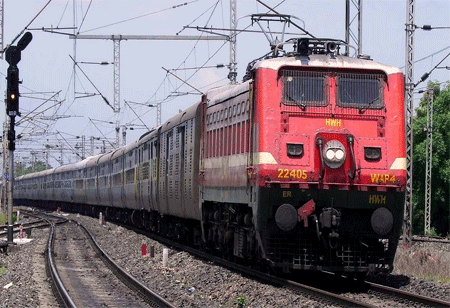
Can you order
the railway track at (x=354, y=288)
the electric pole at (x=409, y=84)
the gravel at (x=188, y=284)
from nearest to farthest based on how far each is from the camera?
the railway track at (x=354, y=288) < the gravel at (x=188, y=284) < the electric pole at (x=409, y=84)

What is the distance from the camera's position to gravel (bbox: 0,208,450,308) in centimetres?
1422

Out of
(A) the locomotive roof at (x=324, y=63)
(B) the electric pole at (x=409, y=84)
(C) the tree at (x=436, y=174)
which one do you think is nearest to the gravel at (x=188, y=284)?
(A) the locomotive roof at (x=324, y=63)

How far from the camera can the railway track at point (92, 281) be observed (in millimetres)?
15312

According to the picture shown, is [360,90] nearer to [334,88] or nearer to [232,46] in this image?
[334,88]

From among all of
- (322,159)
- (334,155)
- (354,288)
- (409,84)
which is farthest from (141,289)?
(409,84)

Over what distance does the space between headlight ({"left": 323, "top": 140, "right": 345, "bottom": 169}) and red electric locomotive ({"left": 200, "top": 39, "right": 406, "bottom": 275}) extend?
0.6 inches

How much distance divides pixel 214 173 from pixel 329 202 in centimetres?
479

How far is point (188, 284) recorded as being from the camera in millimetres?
17219

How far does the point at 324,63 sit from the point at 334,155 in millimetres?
1688

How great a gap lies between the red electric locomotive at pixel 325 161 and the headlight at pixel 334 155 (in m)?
0.02

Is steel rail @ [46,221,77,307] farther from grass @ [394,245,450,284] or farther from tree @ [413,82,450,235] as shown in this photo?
tree @ [413,82,450,235]

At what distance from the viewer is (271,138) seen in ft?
48.4

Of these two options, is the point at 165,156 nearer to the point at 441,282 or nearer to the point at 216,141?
the point at 216,141

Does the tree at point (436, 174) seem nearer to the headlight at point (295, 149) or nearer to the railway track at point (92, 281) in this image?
the railway track at point (92, 281)
